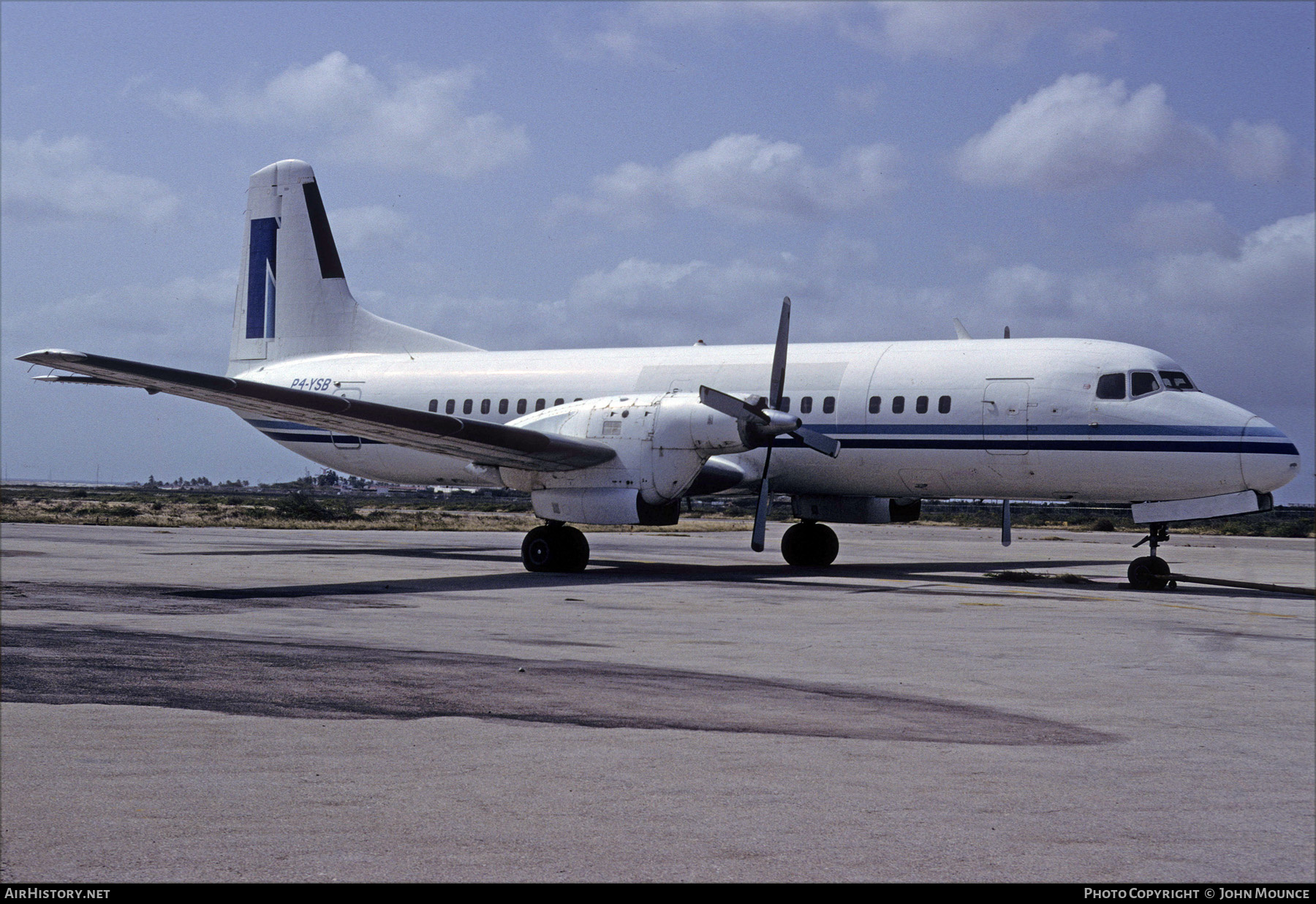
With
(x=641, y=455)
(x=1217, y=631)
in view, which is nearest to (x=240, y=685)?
(x=1217, y=631)

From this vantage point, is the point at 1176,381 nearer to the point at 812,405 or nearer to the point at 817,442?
the point at 817,442

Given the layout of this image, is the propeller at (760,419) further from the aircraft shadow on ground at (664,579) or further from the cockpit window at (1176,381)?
the cockpit window at (1176,381)

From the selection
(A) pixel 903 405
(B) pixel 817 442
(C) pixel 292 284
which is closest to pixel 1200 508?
(A) pixel 903 405

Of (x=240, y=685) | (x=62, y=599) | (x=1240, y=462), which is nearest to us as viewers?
(x=240, y=685)

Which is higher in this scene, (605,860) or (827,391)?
(827,391)

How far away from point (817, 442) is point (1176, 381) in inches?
Result: 279

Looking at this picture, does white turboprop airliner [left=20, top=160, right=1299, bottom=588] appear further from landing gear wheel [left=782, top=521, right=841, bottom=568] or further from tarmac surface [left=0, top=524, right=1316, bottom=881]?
tarmac surface [left=0, top=524, right=1316, bottom=881]

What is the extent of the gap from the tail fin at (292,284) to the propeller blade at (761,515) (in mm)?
15091

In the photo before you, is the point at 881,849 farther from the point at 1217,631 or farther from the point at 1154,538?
the point at 1154,538

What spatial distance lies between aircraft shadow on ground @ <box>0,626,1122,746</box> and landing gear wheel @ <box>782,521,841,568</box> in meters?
17.5

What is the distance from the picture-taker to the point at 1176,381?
76.9ft

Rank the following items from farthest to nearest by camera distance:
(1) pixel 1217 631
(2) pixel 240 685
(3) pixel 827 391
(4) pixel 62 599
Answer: (3) pixel 827 391 < (4) pixel 62 599 < (1) pixel 1217 631 < (2) pixel 240 685

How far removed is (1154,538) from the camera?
22.2 meters

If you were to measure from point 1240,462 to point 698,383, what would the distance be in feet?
37.2
